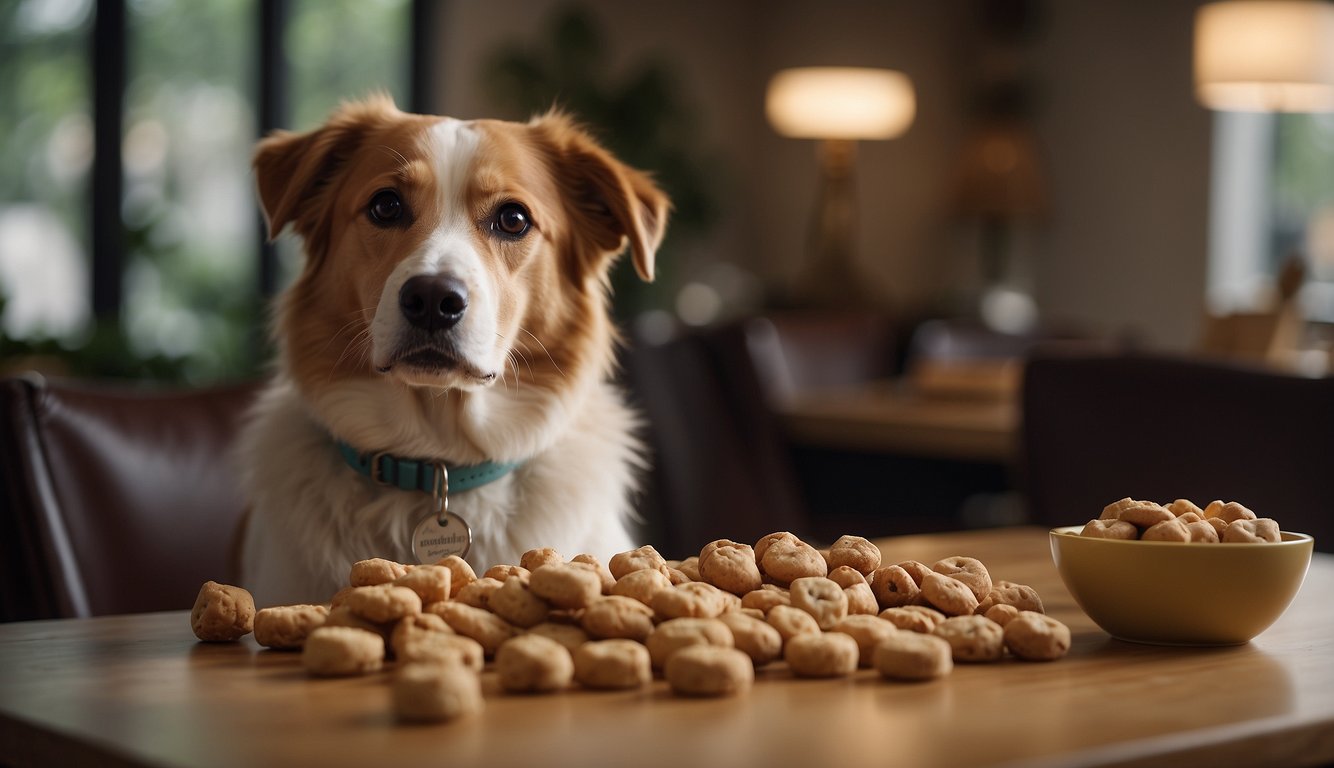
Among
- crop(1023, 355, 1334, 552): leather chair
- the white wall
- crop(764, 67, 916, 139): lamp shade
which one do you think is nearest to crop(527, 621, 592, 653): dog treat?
crop(1023, 355, 1334, 552): leather chair

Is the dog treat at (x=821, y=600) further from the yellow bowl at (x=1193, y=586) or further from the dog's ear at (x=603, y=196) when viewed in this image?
the dog's ear at (x=603, y=196)

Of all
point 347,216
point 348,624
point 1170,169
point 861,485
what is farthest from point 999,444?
point 1170,169

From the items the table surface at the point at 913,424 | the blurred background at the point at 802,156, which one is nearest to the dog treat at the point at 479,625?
the table surface at the point at 913,424

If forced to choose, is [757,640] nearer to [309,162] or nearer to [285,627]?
[285,627]

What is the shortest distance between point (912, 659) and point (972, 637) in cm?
9

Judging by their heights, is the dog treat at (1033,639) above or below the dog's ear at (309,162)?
below

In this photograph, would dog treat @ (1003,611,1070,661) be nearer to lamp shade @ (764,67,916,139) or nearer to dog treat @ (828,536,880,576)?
dog treat @ (828,536,880,576)

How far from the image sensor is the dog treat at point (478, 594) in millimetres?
968

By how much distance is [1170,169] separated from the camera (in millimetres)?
6809

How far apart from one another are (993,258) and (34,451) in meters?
6.46

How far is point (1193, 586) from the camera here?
3.26 feet

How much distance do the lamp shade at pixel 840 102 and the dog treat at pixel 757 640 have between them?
212 inches

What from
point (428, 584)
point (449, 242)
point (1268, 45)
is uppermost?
point (1268, 45)

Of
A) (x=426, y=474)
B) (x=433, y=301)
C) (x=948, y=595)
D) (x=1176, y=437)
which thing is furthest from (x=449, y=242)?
(x=1176, y=437)
